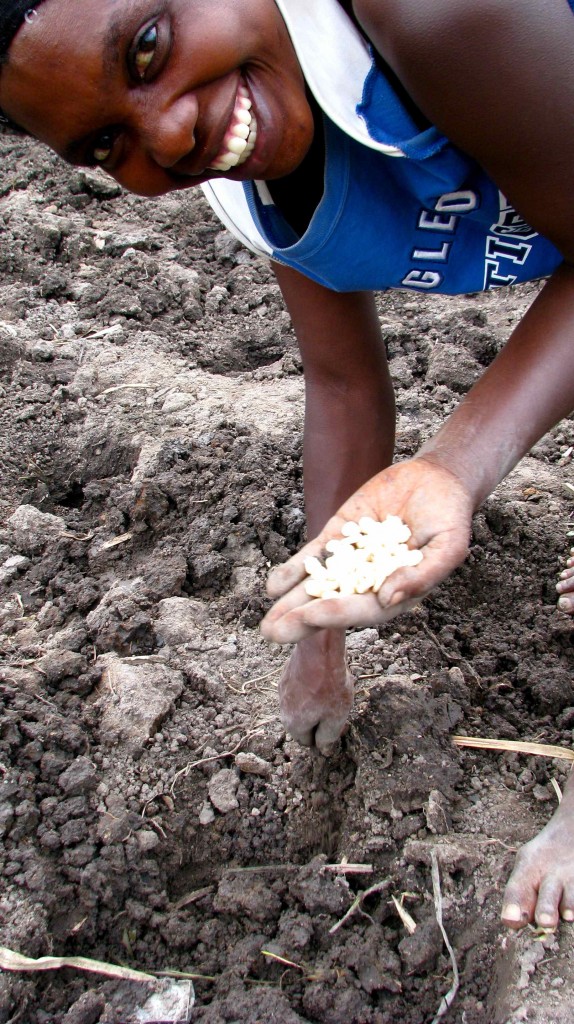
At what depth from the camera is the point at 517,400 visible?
1438mm

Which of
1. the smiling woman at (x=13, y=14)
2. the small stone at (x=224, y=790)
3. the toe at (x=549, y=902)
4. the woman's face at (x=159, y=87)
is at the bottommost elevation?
the small stone at (x=224, y=790)

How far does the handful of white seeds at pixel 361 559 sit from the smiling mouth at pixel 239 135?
60 cm

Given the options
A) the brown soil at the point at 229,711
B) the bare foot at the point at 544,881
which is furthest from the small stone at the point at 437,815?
the bare foot at the point at 544,881

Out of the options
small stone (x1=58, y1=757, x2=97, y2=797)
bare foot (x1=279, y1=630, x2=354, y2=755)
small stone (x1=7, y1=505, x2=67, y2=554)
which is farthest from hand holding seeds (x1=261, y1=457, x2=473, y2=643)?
small stone (x1=7, y1=505, x2=67, y2=554)

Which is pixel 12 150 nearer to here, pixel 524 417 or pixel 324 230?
pixel 324 230

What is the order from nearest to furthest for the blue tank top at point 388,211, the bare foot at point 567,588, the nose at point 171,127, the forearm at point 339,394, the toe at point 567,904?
the nose at point 171,127
the blue tank top at point 388,211
the toe at point 567,904
the forearm at point 339,394
the bare foot at point 567,588

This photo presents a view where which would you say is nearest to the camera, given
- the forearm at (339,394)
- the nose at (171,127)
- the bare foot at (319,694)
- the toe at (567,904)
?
the nose at (171,127)

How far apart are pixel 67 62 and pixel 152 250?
7.60 ft

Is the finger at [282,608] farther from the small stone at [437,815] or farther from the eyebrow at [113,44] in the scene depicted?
the eyebrow at [113,44]

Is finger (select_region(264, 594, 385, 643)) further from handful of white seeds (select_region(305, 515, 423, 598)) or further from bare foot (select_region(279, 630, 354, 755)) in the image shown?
bare foot (select_region(279, 630, 354, 755))

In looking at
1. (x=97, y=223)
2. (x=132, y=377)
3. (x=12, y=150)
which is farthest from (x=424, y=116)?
(x=12, y=150)

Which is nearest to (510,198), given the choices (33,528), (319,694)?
(319,694)

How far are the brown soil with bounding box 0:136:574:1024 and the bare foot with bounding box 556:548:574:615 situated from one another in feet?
0.14

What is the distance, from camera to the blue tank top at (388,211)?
4.49 feet
